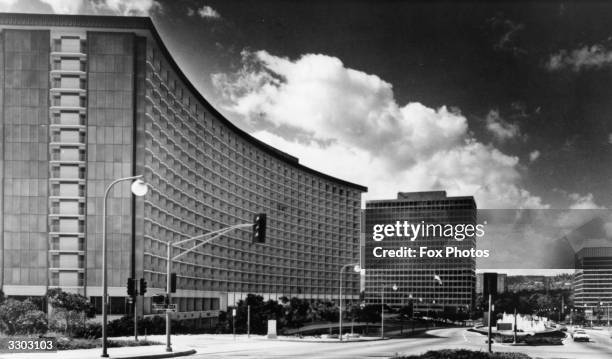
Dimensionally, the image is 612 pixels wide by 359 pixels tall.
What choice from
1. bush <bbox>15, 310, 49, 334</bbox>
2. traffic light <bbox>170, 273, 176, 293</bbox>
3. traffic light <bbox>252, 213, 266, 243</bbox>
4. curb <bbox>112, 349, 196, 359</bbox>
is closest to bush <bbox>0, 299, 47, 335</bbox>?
bush <bbox>15, 310, 49, 334</bbox>

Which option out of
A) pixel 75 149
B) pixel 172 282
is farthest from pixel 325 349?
pixel 75 149

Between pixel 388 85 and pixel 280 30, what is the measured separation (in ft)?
102

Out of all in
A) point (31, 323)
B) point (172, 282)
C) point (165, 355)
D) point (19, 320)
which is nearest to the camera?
point (165, 355)

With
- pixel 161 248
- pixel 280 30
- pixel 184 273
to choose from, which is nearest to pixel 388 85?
pixel 280 30

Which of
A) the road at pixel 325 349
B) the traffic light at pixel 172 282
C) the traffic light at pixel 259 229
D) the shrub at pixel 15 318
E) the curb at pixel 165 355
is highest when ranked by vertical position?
the traffic light at pixel 259 229

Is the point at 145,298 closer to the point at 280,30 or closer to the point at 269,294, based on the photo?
the point at 280,30

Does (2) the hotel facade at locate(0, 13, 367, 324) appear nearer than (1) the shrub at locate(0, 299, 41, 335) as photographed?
No

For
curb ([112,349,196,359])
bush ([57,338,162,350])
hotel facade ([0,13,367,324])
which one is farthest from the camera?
hotel facade ([0,13,367,324])

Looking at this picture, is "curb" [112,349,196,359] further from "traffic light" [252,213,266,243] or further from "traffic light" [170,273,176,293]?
"traffic light" [252,213,266,243]

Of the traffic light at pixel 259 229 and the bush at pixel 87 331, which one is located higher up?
the traffic light at pixel 259 229

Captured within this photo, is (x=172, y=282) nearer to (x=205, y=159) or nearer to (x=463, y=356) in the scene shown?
(x=463, y=356)

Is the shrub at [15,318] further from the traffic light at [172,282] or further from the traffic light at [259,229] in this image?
the traffic light at [259,229]

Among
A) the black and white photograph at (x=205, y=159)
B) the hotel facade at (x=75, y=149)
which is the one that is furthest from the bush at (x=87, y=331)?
the hotel facade at (x=75, y=149)

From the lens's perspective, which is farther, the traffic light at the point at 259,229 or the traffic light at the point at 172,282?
the traffic light at the point at 172,282
